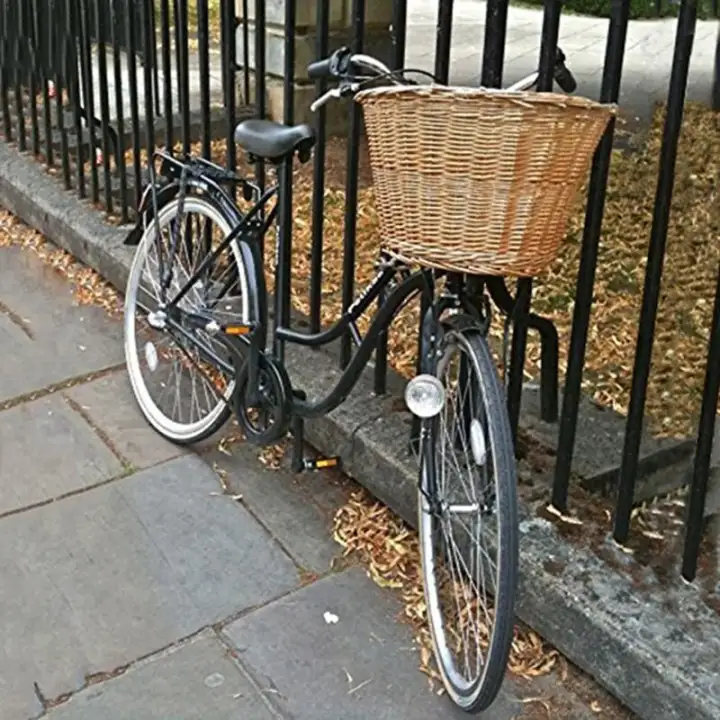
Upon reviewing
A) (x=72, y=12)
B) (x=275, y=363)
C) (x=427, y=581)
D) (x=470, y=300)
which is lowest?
(x=427, y=581)

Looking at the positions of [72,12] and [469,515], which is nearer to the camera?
[469,515]

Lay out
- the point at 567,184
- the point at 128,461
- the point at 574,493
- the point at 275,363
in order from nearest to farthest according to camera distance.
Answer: the point at 567,184 < the point at 574,493 < the point at 275,363 < the point at 128,461

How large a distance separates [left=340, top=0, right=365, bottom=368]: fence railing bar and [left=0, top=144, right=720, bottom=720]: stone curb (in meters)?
0.30

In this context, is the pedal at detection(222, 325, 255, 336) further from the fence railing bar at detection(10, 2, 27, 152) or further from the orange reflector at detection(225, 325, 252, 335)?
the fence railing bar at detection(10, 2, 27, 152)

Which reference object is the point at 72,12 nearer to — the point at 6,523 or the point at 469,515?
the point at 6,523

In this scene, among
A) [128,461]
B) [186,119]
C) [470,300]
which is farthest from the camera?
[186,119]

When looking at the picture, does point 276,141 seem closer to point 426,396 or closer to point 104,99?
point 426,396

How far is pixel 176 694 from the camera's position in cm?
271

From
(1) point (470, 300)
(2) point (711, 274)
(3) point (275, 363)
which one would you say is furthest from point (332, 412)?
(2) point (711, 274)

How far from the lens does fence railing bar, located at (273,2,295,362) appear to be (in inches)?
126

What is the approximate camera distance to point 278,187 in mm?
3170

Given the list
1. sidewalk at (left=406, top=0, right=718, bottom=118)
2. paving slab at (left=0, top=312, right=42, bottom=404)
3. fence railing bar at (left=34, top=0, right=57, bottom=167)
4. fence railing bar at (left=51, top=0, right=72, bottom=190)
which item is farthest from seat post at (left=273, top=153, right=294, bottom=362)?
sidewalk at (left=406, top=0, right=718, bottom=118)

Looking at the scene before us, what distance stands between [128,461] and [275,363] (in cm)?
73

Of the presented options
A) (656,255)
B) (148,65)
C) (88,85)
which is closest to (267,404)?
(656,255)
